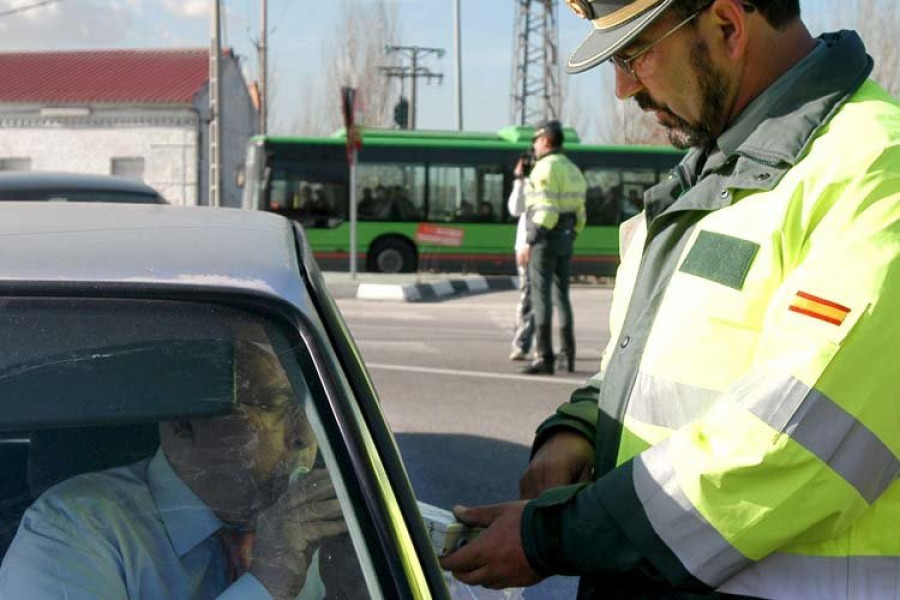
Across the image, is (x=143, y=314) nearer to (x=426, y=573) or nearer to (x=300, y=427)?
(x=300, y=427)

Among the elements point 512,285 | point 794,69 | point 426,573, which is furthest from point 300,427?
point 512,285

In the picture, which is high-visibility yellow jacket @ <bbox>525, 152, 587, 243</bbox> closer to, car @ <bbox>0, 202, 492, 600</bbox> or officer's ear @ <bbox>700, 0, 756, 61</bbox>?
officer's ear @ <bbox>700, 0, 756, 61</bbox>

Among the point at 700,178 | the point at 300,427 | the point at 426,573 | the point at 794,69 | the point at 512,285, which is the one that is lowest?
the point at 512,285

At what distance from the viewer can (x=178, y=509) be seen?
170 cm

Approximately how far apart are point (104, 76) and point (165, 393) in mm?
36673

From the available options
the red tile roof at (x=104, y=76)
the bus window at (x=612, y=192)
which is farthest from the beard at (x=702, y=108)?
the red tile roof at (x=104, y=76)

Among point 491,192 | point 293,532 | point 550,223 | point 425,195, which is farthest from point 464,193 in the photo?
point 293,532

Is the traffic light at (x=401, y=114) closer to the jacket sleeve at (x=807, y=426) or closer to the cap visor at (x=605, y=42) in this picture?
the cap visor at (x=605, y=42)

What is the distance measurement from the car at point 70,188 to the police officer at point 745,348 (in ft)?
16.0

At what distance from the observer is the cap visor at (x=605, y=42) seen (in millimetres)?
1780

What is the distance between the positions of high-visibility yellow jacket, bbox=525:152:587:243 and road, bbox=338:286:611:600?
119 centimetres

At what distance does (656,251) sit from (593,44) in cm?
36

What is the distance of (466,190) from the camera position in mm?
22922

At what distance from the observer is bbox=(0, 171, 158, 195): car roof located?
6504mm
